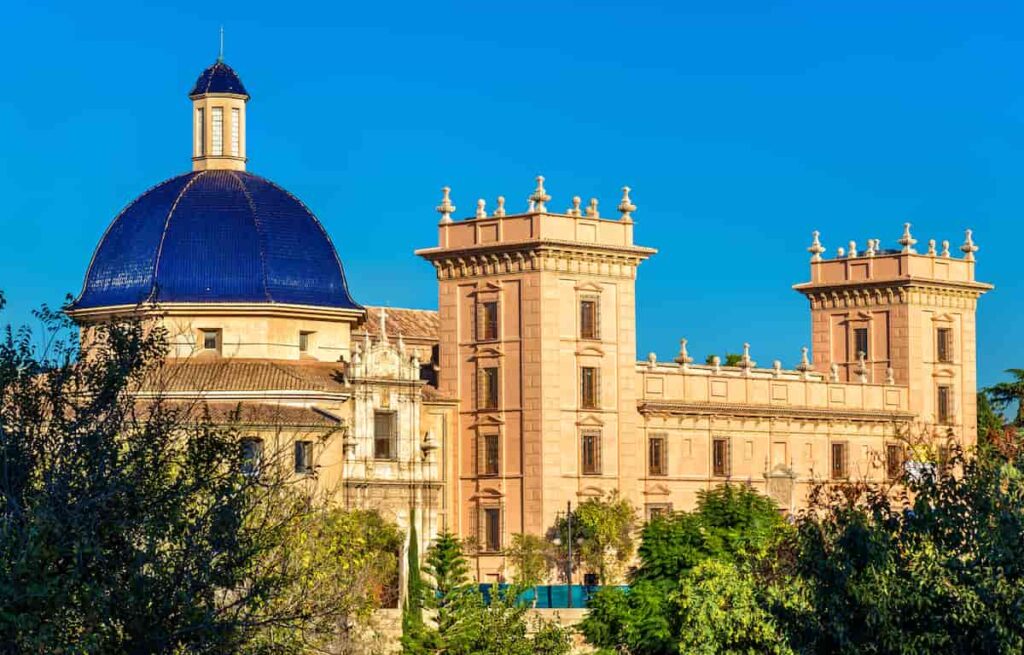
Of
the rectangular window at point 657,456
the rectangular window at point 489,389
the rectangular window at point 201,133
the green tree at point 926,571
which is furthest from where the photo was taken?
the rectangular window at point 657,456

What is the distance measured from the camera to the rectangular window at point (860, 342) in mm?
90250

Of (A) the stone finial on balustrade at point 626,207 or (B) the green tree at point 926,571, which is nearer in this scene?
(B) the green tree at point 926,571

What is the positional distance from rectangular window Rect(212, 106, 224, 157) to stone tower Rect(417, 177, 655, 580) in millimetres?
7260

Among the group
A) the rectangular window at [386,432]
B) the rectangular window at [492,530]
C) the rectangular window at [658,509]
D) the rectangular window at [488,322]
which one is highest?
the rectangular window at [488,322]

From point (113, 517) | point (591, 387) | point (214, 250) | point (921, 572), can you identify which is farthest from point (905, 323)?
point (113, 517)

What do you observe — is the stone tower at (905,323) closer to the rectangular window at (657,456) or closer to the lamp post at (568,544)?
the rectangular window at (657,456)

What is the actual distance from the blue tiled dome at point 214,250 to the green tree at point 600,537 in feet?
31.6

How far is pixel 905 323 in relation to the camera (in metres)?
88.9

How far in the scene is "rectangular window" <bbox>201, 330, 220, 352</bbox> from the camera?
70.8m

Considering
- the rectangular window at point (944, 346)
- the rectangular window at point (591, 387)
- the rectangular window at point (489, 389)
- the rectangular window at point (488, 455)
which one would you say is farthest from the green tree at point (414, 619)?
the rectangular window at point (944, 346)

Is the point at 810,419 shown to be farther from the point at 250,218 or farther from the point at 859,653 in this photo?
the point at 859,653

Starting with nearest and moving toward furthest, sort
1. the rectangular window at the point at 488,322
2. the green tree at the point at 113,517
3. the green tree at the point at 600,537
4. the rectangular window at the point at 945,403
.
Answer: the green tree at the point at 113,517, the green tree at the point at 600,537, the rectangular window at the point at 488,322, the rectangular window at the point at 945,403

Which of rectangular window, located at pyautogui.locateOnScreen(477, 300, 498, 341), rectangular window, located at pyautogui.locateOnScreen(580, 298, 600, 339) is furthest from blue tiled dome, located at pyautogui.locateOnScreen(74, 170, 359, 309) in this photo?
rectangular window, located at pyautogui.locateOnScreen(580, 298, 600, 339)

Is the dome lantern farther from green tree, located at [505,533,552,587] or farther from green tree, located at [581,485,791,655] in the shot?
green tree, located at [581,485,791,655]
